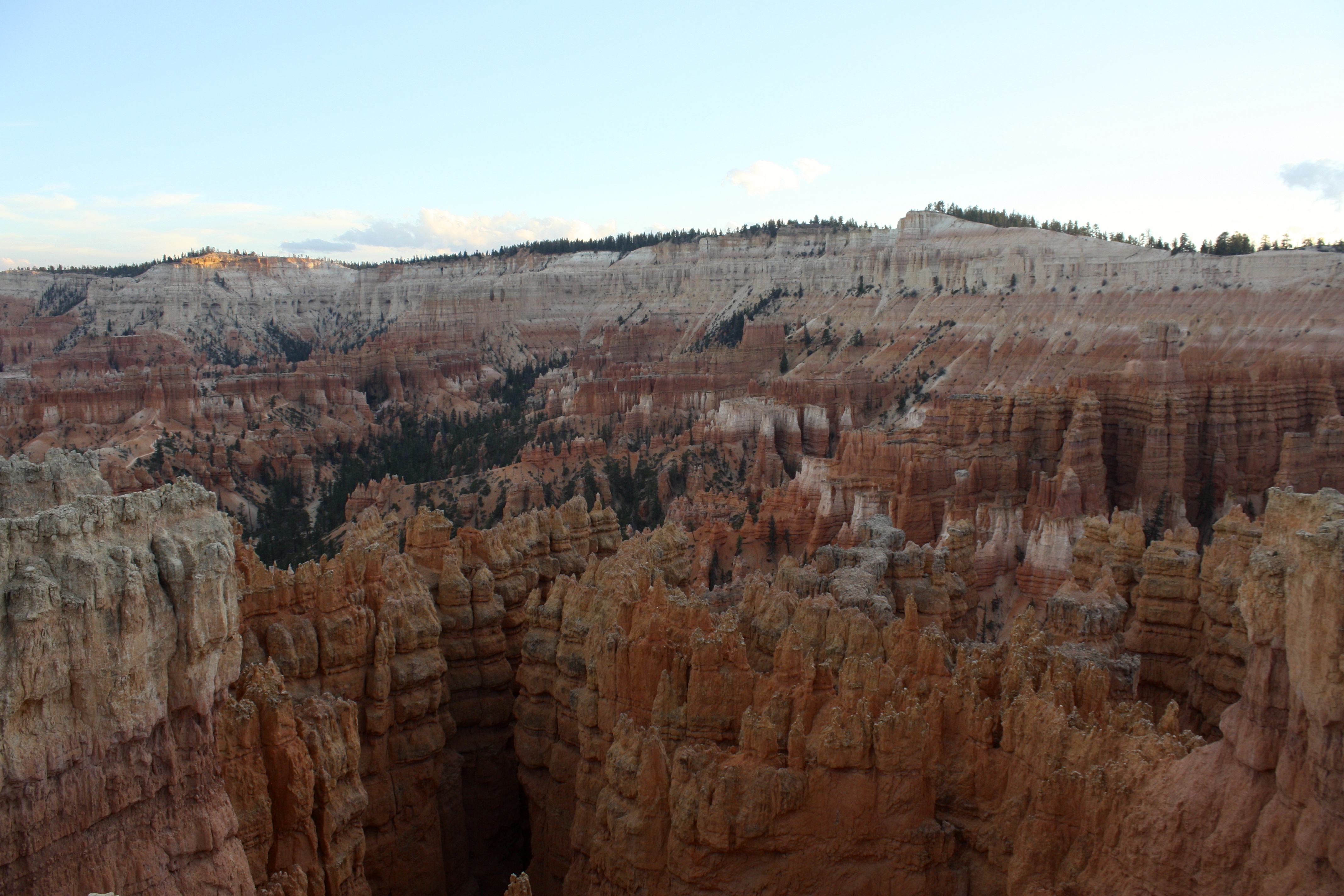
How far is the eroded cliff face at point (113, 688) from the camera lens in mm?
7332

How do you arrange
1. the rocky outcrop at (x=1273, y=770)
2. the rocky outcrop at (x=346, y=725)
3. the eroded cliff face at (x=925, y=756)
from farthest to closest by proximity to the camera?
the rocky outcrop at (x=346, y=725), the eroded cliff face at (x=925, y=756), the rocky outcrop at (x=1273, y=770)

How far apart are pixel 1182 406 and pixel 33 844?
125 feet

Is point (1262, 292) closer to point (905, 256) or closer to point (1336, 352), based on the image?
point (1336, 352)

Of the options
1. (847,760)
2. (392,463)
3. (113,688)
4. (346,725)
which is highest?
(113,688)

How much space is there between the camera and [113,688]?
7820 millimetres

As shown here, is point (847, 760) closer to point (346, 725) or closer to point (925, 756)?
point (925, 756)

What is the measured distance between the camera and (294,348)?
445ft

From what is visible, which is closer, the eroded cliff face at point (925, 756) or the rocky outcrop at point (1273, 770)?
the rocky outcrop at point (1273, 770)

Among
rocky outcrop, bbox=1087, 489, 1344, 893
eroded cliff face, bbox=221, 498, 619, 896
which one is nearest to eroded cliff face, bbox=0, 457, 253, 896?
eroded cliff face, bbox=221, 498, 619, 896

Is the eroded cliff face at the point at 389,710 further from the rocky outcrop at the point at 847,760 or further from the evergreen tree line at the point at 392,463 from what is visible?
the evergreen tree line at the point at 392,463

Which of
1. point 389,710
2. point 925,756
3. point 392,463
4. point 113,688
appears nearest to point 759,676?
point 925,756

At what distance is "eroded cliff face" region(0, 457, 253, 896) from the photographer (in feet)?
24.1

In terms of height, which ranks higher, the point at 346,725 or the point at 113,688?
the point at 113,688

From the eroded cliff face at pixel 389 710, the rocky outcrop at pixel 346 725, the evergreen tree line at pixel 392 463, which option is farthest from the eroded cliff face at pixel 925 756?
the evergreen tree line at pixel 392 463
